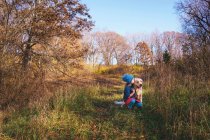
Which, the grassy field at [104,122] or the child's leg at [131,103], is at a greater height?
the child's leg at [131,103]

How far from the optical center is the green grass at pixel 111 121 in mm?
4860

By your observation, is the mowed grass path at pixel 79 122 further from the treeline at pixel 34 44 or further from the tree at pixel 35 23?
the tree at pixel 35 23

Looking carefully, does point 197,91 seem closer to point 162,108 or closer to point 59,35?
point 162,108

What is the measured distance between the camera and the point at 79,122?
19.4 feet

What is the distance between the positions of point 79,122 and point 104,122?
654mm

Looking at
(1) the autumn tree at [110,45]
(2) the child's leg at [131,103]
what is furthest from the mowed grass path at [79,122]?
(1) the autumn tree at [110,45]

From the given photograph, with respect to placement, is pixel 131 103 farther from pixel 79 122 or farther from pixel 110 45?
pixel 110 45

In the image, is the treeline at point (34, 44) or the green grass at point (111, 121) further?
the treeline at point (34, 44)

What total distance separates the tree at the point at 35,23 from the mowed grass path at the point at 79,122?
2985 mm

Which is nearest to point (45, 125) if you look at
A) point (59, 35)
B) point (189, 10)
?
point (59, 35)

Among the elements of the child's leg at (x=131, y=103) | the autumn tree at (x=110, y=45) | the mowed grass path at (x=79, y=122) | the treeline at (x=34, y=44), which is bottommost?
the mowed grass path at (x=79, y=122)

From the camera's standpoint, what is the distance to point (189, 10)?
30.4 meters

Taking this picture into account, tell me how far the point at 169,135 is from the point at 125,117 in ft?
4.72

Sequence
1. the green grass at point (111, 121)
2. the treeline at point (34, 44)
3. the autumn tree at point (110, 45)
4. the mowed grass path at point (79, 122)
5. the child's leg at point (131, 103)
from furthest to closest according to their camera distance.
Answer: the autumn tree at point (110, 45) → the treeline at point (34, 44) → the child's leg at point (131, 103) → the mowed grass path at point (79, 122) → the green grass at point (111, 121)
